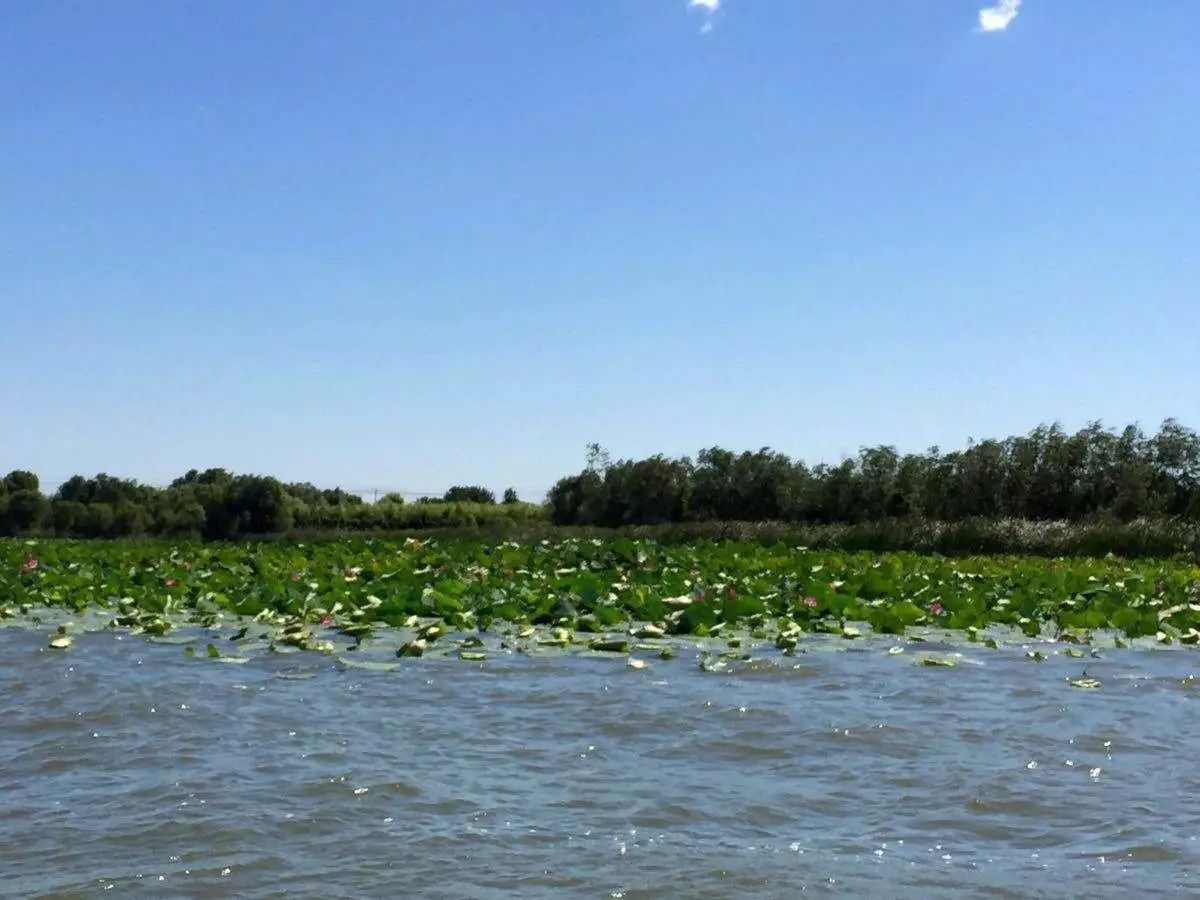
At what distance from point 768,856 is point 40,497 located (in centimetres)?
4554

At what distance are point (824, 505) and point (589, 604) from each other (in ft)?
73.7

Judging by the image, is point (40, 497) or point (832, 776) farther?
point (40, 497)

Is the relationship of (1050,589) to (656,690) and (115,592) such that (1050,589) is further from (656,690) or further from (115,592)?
(115,592)

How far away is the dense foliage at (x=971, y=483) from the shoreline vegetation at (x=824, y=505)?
4 centimetres

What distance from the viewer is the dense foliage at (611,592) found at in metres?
12.2

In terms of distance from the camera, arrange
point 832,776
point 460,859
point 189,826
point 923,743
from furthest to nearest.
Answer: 1. point 923,743
2. point 832,776
3. point 189,826
4. point 460,859

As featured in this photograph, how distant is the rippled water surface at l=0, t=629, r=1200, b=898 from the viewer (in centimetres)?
496

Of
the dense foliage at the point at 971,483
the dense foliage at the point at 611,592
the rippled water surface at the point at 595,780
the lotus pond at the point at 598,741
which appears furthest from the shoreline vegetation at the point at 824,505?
the rippled water surface at the point at 595,780

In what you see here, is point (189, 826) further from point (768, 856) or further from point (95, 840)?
point (768, 856)

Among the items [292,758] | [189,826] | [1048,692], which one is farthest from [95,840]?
[1048,692]

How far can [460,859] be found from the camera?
5117 mm

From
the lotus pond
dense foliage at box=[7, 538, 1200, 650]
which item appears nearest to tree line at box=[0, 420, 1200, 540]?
dense foliage at box=[7, 538, 1200, 650]

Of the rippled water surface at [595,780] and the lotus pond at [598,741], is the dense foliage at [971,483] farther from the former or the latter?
the rippled water surface at [595,780]

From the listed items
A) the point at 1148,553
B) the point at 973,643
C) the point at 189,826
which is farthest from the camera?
the point at 1148,553
